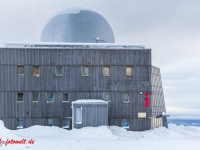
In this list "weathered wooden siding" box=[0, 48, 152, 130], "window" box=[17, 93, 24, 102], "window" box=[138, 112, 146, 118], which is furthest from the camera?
"window" box=[138, 112, 146, 118]

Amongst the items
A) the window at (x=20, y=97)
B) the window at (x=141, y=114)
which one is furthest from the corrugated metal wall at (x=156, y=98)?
the window at (x=20, y=97)

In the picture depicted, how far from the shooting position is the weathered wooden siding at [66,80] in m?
29.9

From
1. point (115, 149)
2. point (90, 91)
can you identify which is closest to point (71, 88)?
point (90, 91)

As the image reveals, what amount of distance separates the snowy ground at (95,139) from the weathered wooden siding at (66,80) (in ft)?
11.4

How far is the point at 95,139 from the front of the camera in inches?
877

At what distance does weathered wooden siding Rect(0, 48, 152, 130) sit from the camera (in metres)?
29.9

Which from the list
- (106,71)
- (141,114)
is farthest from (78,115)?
(141,114)

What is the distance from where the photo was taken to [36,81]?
30.2 meters

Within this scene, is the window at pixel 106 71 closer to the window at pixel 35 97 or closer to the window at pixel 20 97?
the window at pixel 35 97

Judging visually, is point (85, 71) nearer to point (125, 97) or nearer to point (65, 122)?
point (125, 97)

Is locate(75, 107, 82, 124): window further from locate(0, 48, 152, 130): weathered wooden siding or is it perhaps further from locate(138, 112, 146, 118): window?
locate(138, 112, 146, 118): window

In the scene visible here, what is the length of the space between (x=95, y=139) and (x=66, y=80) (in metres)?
10.2

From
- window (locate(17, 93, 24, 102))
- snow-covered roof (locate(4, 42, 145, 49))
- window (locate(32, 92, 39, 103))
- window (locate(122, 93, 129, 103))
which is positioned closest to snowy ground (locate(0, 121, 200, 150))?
window (locate(122, 93, 129, 103))

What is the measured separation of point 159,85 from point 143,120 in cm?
926
